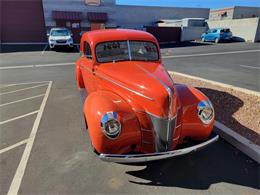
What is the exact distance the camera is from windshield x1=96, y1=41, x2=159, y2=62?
14.3 feet

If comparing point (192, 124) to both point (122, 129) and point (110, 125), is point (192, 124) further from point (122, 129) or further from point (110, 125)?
point (110, 125)

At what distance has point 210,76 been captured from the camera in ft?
30.5

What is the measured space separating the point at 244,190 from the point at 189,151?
3.22 ft

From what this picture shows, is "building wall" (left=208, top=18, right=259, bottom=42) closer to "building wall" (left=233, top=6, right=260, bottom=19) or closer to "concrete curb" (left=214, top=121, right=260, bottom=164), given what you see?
"building wall" (left=233, top=6, right=260, bottom=19)

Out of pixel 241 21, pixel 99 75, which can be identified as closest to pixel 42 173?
pixel 99 75

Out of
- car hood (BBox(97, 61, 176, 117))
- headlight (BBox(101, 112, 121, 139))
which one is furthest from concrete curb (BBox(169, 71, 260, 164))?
headlight (BBox(101, 112, 121, 139))

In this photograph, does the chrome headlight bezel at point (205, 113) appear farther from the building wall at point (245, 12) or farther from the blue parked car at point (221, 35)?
the building wall at point (245, 12)

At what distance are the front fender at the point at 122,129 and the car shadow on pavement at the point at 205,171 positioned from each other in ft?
1.85

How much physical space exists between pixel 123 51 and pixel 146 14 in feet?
124

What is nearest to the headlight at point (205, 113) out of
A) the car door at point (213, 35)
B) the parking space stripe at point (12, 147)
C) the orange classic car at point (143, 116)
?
the orange classic car at point (143, 116)

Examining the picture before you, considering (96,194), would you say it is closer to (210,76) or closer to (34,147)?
(34,147)

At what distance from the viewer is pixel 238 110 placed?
496 centimetres

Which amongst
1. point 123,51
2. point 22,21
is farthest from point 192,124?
point 22,21

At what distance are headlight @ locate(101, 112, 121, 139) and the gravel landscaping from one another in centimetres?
262
